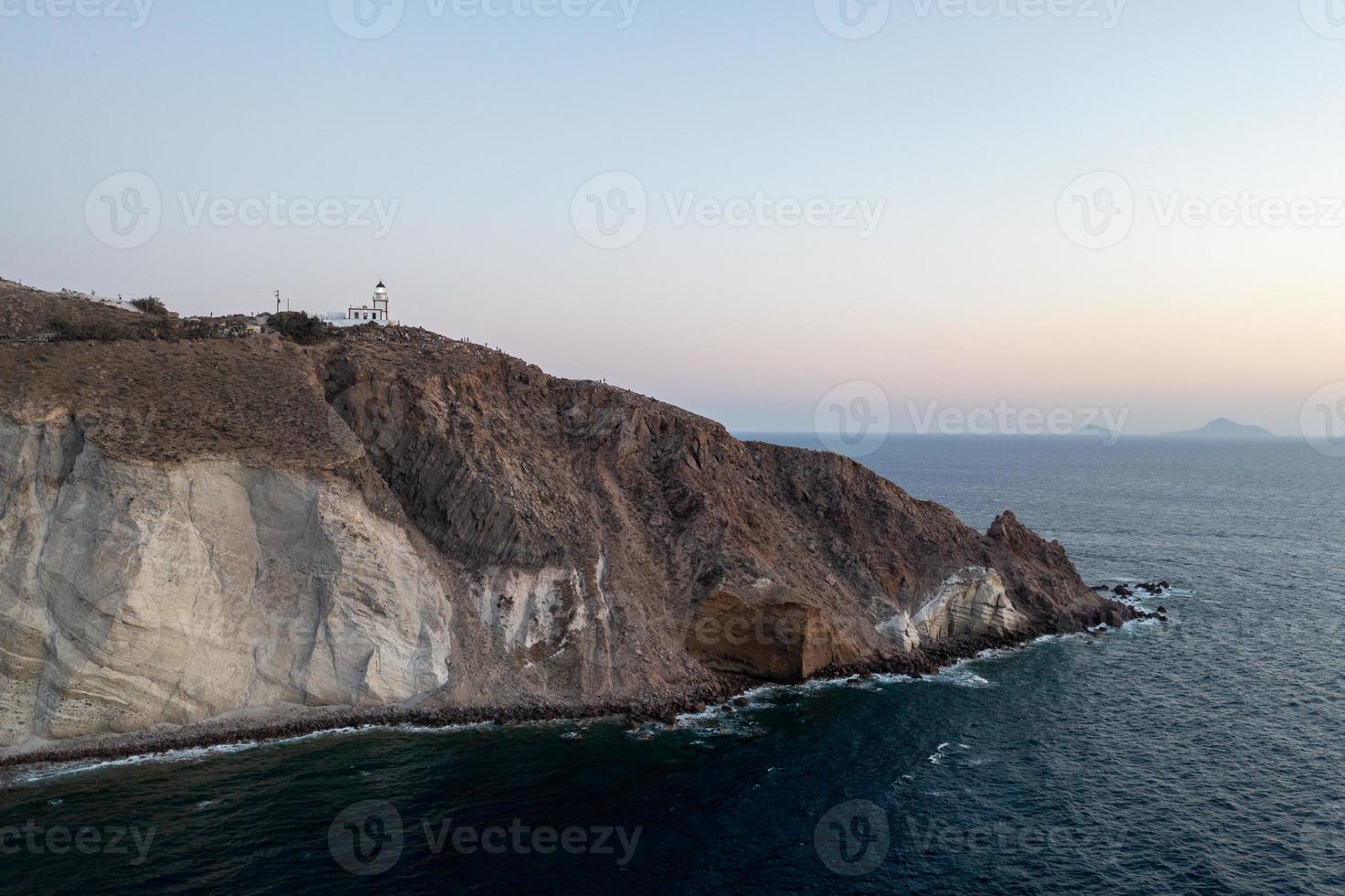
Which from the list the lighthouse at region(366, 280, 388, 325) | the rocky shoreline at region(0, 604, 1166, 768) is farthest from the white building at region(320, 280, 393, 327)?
the rocky shoreline at region(0, 604, 1166, 768)

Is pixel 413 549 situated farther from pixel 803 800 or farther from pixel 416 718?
pixel 803 800

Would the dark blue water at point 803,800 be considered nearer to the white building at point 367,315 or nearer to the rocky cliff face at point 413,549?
the rocky cliff face at point 413,549

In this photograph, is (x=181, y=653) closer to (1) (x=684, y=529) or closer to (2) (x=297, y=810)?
(2) (x=297, y=810)

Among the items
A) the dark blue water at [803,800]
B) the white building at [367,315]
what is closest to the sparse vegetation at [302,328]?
the white building at [367,315]

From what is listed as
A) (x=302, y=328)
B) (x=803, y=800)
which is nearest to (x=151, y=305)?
(x=302, y=328)

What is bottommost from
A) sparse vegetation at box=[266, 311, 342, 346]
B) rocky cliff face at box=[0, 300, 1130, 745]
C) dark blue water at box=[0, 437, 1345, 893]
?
dark blue water at box=[0, 437, 1345, 893]

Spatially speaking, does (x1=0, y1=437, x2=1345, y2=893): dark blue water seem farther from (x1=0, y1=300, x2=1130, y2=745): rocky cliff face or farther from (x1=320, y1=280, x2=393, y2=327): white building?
(x1=320, y1=280, x2=393, y2=327): white building
